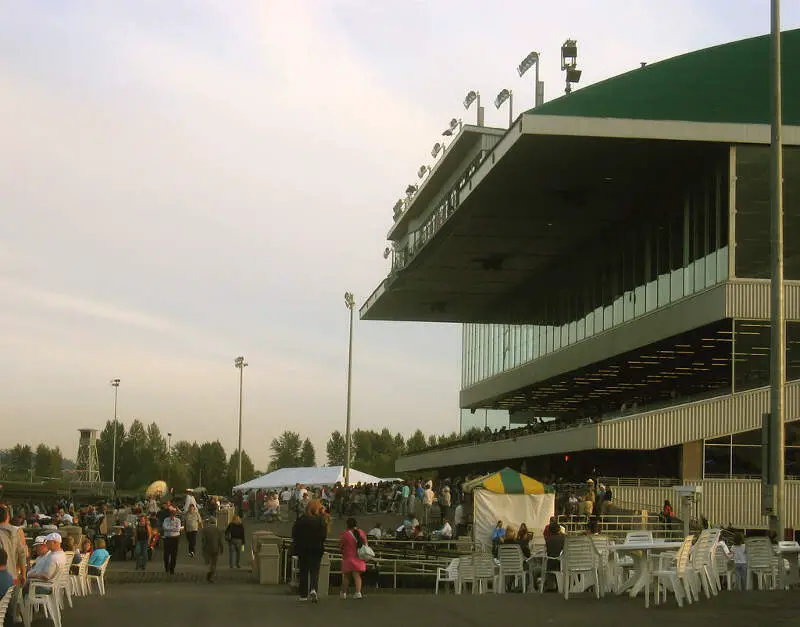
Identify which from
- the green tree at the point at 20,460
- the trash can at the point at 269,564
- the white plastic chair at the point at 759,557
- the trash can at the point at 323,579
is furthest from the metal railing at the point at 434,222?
the green tree at the point at 20,460

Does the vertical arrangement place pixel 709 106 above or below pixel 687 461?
above

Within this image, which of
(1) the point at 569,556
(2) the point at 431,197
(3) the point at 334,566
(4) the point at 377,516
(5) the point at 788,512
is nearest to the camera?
(1) the point at 569,556

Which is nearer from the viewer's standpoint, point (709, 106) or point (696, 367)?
point (709, 106)

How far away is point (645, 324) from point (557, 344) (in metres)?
13.6

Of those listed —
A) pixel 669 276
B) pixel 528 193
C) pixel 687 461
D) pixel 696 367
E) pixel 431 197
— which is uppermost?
pixel 431 197

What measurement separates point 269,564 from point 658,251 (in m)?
23.9

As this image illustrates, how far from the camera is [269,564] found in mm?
26750

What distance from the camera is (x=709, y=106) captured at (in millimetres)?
40906

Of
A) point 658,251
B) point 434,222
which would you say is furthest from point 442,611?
point 434,222

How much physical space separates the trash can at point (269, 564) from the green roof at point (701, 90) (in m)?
18.0

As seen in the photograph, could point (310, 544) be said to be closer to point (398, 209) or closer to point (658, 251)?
point (658, 251)

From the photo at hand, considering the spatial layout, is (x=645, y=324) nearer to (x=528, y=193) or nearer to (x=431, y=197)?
(x=528, y=193)

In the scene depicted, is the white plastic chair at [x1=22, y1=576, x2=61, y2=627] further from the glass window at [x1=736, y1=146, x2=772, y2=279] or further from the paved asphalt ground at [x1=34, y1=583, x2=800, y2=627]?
the glass window at [x1=736, y1=146, x2=772, y2=279]

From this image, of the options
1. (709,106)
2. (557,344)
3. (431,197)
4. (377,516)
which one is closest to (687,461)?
(709,106)
